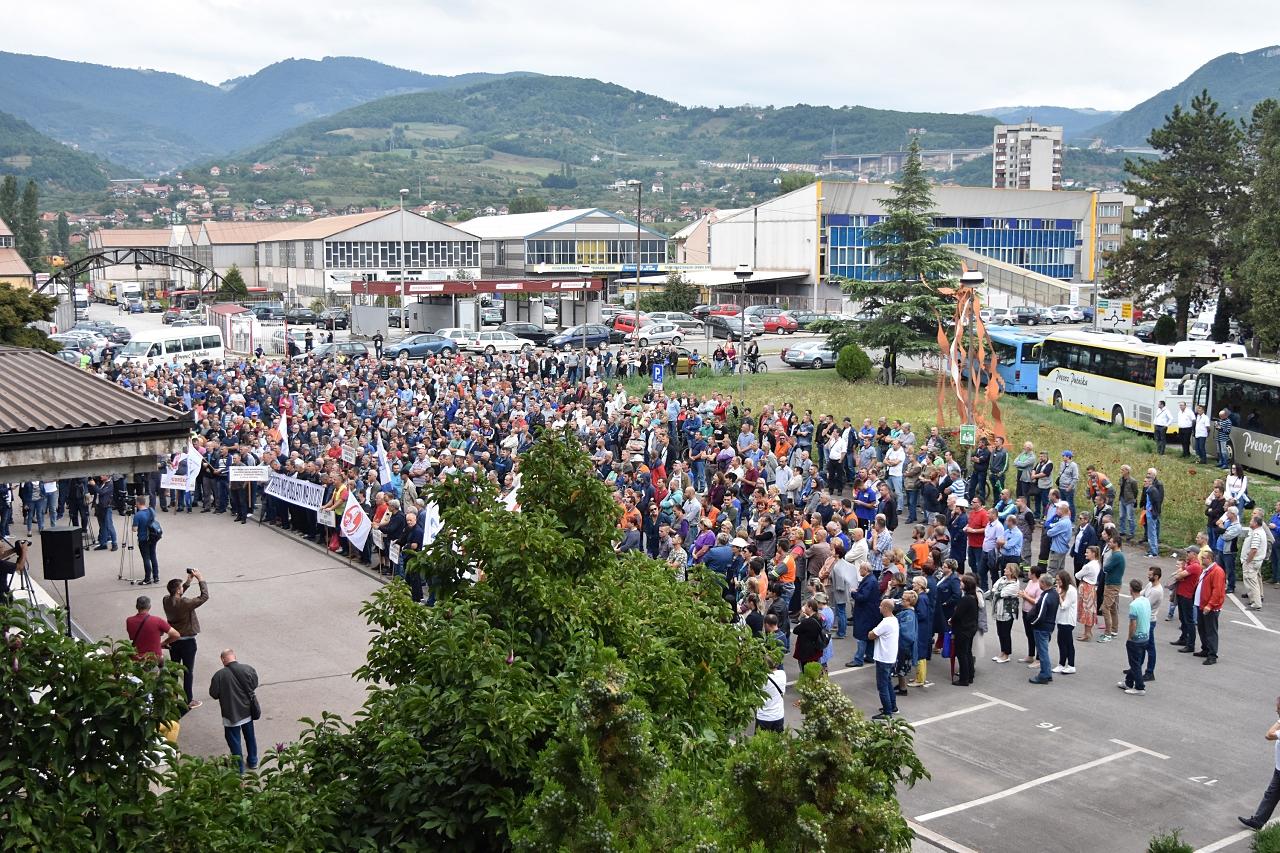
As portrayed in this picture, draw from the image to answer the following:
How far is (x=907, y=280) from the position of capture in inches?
1661

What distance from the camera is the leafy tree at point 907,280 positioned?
41.0 meters

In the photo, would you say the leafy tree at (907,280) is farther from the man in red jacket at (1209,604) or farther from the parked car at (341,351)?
the man in red jacket at (1209,604)

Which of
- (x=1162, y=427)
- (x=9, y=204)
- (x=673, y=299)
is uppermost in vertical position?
(x=9, y=204)

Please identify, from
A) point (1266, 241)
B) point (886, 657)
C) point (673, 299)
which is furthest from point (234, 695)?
point (673, 299)

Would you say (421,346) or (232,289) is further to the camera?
(232,289)

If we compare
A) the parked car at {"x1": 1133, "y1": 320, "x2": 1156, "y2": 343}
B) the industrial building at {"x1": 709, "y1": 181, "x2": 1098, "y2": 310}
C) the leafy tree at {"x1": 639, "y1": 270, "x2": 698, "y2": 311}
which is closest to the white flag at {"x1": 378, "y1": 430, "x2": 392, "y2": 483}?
the parked car at {"x1": 1133, "y1": 320, "x2": 1156, "y2": 343}

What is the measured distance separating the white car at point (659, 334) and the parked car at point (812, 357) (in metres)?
8.56

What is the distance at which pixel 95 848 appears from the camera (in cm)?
509

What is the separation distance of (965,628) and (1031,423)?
19010 millimetres

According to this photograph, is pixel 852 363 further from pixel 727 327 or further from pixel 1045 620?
pixel 1045 620

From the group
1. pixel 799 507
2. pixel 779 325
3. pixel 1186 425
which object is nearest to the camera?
pixel 799 507

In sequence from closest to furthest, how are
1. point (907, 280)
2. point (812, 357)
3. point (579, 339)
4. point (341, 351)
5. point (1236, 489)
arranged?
point (1236, 489) → point (907, 280) → point (812, 357) → point (341, 351) → point (579, 339)

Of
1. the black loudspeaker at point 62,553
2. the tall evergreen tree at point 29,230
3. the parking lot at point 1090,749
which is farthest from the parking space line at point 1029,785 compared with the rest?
the tall evergreen tree at point 29,230

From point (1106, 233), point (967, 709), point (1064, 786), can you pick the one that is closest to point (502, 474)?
point (967, 709)
